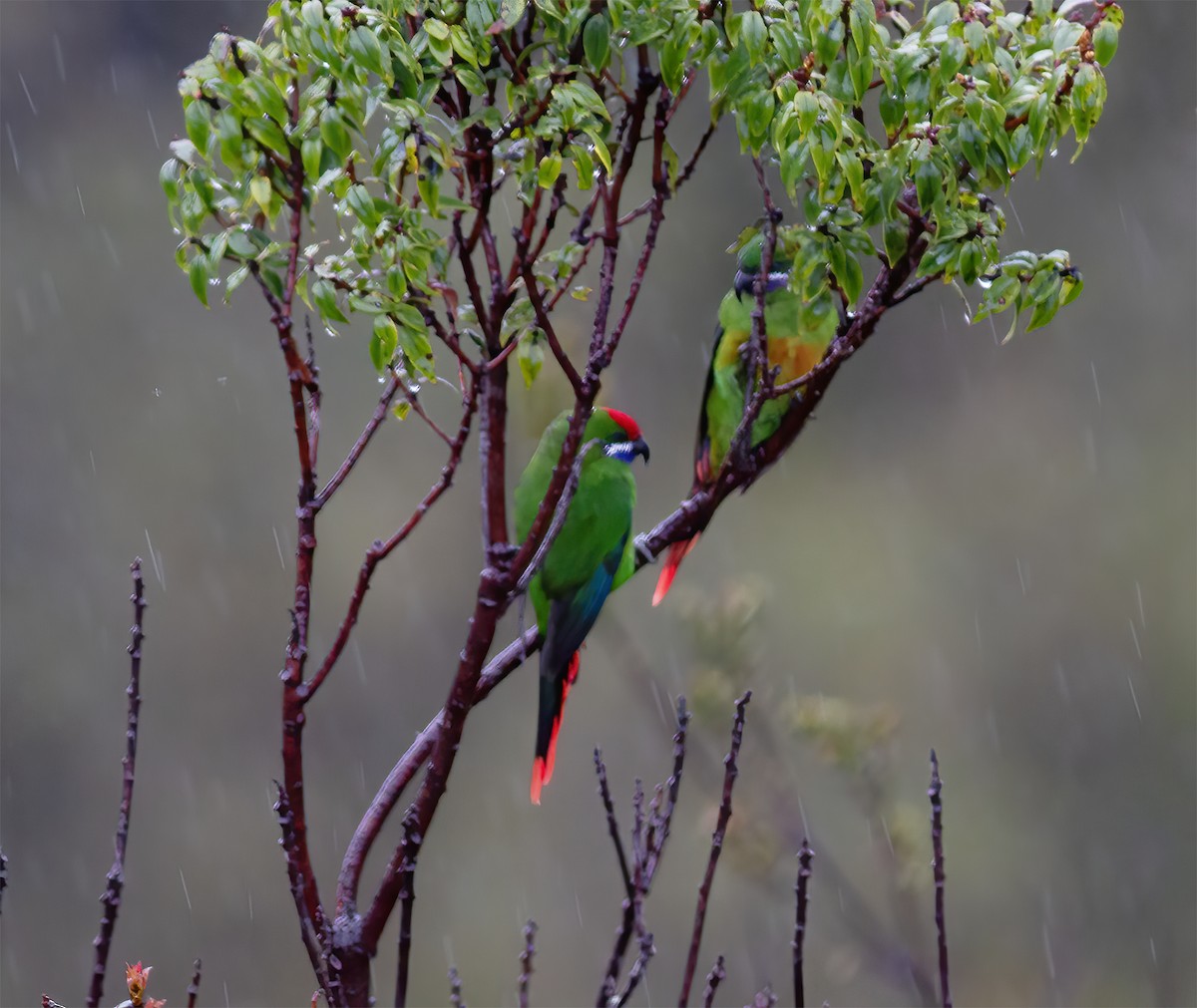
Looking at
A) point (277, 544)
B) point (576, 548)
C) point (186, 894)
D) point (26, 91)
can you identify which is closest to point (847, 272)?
point (576, 548)

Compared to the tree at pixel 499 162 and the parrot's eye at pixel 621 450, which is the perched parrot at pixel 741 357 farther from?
the tree at pixel 499 162

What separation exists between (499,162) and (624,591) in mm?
4784

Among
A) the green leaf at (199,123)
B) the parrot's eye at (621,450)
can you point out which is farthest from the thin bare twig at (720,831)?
the parrot's eye at (621,450)

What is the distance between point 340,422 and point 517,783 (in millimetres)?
2010

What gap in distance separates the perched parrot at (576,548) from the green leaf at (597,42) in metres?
0.64

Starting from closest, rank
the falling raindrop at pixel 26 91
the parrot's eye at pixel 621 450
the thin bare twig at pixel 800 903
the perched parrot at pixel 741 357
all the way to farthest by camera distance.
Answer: the thin bare twig at pixel 800 903, the parrot's eye at pixel 621 450, the perched parrot at pixel 741 357, the falling raindrop at pixel 26 91

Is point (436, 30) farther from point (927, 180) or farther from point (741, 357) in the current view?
point (741, 357)

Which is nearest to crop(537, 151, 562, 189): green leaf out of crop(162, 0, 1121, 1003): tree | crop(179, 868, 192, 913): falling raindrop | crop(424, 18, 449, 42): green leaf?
crop(162, 0, 1121, 1003): tree

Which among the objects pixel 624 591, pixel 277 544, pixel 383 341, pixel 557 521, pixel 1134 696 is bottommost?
pixel 557 521

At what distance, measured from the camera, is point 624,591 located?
5945 millimetres

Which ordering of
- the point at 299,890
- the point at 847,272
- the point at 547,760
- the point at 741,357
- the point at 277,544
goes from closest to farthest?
1. the point at 299,890
2. the point at 847,272
3. the point at 547,760
4. the point at 741,357
5. the point at 277,544

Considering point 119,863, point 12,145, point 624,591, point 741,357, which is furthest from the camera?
point 12,145

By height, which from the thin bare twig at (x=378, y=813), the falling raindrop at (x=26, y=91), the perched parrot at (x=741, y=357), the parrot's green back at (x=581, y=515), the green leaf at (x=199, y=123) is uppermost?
the falling raindrop at (x=26, y=91)

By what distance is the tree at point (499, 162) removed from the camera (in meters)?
1.06
